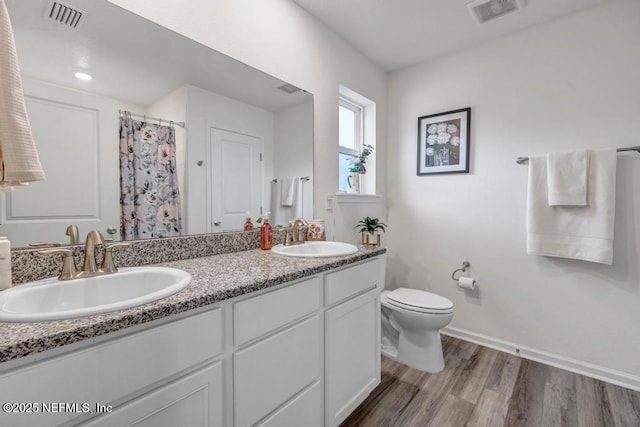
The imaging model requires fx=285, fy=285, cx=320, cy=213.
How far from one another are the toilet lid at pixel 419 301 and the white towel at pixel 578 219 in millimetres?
703

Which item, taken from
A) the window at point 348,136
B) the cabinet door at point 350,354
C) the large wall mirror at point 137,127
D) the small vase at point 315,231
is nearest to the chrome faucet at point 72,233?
the large wall mirror at point 137,127

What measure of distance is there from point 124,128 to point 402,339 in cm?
207

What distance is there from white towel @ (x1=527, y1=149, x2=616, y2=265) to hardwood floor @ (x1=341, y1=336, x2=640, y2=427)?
79 centimetres

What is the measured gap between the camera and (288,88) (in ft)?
5.87

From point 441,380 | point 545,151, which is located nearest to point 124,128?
point 441,380

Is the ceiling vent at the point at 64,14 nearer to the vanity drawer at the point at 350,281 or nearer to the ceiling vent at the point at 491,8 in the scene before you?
the vanity drawer at the point at 350,281

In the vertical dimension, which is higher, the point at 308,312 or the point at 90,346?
the point at 90,346

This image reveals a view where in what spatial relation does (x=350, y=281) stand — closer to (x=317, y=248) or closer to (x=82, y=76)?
(x=317, y=248)

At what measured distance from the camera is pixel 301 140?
6.19 feet

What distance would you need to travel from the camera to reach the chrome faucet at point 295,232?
1747 millimetres

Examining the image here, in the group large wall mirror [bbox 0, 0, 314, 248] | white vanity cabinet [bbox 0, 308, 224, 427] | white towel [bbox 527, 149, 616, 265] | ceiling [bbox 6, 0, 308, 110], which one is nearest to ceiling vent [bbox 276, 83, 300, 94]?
large wall mirror [bbox 0, 0, 314, 248]

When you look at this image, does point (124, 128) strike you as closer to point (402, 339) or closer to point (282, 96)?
point (282, 96)

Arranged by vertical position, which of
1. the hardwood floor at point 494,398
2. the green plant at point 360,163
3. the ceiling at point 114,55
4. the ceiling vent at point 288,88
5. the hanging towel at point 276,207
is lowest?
the hardwood floor at point 494,398

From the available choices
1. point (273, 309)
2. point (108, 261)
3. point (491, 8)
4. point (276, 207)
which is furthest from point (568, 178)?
point (108, 261)
